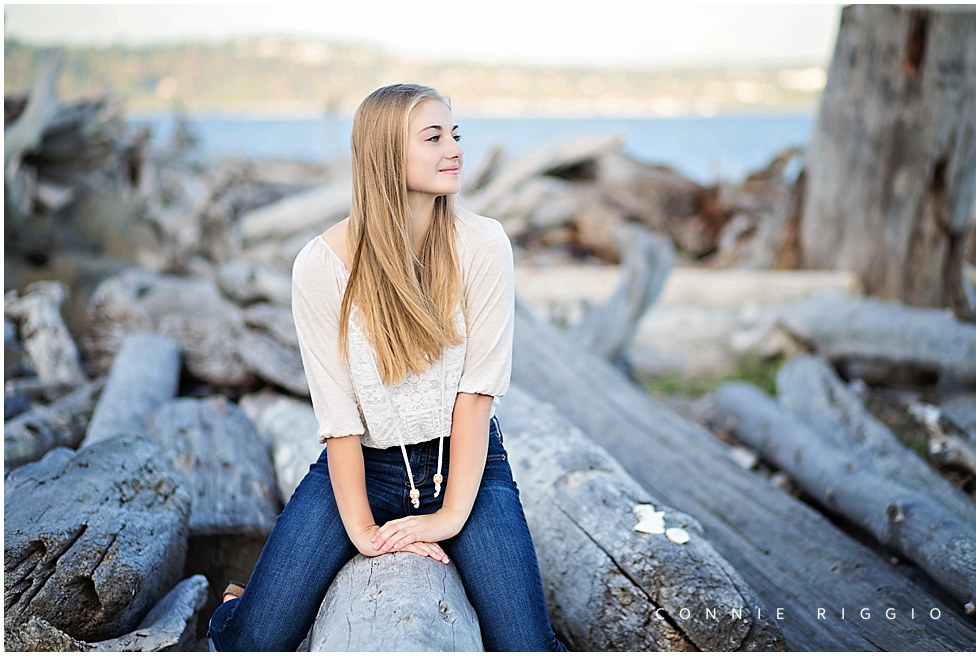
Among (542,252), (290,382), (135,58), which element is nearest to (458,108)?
(135,58)

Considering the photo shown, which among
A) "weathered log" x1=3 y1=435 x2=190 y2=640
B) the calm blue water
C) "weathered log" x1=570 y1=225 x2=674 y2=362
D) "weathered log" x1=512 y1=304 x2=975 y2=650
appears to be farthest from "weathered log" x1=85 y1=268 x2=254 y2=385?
the calm blue water

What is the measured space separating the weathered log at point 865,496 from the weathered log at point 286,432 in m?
2.28

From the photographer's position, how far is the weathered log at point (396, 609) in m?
2.11

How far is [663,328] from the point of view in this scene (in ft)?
22.7

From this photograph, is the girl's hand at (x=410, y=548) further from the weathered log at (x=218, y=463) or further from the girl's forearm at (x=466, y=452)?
the weathered log at (x=218, y=463)

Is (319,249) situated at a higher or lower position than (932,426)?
higher

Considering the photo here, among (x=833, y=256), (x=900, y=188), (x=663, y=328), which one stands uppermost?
(x=900, y=188)

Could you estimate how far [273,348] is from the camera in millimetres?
4574

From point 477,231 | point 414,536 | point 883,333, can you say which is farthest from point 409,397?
point 883,333

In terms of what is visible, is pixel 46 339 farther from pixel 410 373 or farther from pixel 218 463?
pixel 410 373

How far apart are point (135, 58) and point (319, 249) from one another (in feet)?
203

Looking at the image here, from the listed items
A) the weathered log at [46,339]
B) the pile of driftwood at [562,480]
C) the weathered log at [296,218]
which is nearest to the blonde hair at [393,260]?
the pile of driftwood at [562,480]

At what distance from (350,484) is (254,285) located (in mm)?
3367

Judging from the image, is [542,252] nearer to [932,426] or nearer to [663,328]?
[663,328]
